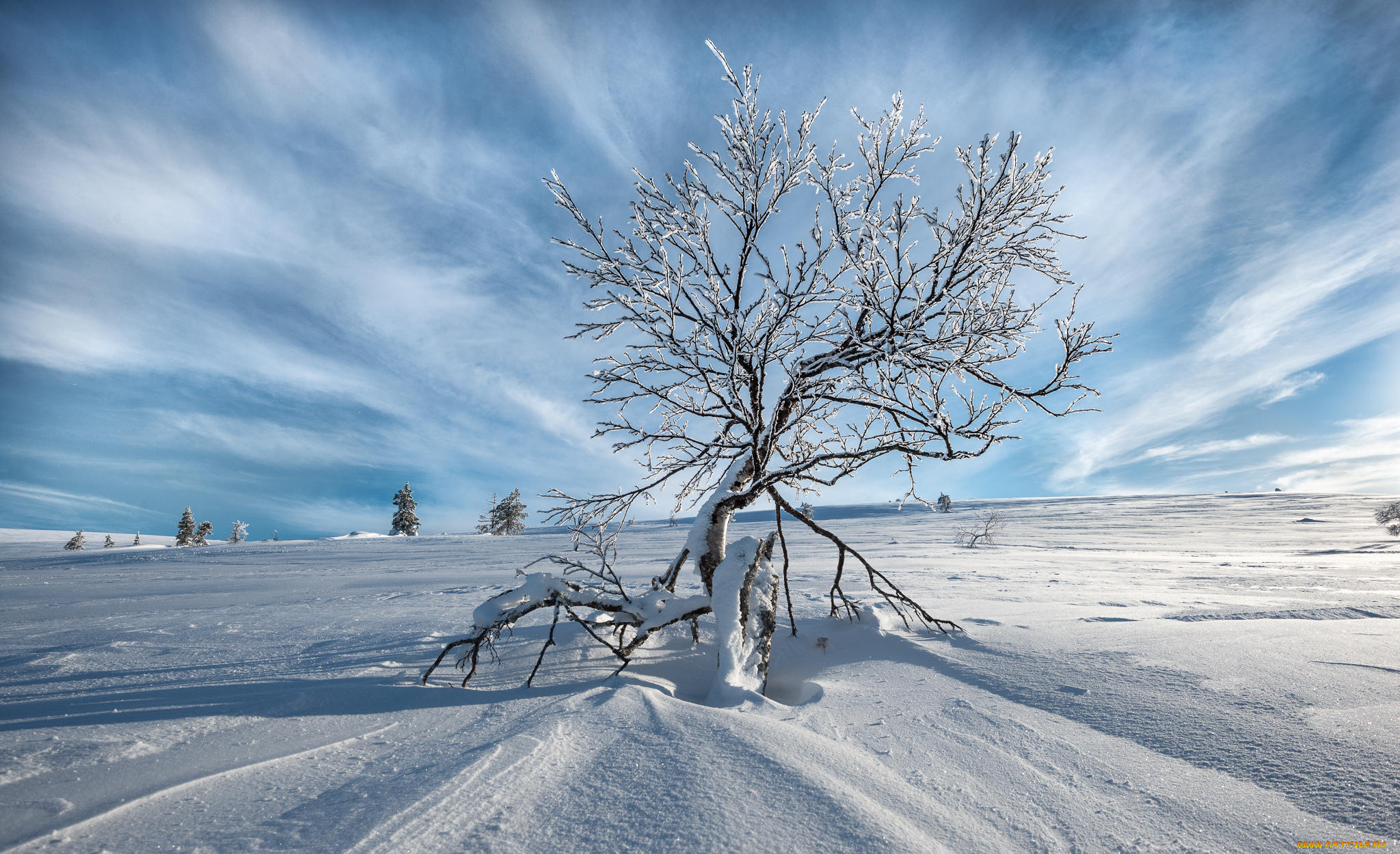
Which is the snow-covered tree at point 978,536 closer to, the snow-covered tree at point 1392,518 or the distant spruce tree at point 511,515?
the snow-covered tree at point 1392,518

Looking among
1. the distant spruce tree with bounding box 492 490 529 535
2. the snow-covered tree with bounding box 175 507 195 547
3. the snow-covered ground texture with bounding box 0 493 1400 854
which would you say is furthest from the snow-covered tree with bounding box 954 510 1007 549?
the snow-covered tree with bounding box 175 507 195 547

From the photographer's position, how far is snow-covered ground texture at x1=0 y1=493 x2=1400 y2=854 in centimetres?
127

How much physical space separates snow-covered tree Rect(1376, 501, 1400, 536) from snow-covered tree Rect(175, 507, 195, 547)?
6535 cm

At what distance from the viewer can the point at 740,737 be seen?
172cm

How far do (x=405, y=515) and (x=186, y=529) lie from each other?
1586cm

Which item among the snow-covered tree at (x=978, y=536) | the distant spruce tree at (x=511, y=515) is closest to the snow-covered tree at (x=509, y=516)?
the distant spruce tree at (x=511, y=515)

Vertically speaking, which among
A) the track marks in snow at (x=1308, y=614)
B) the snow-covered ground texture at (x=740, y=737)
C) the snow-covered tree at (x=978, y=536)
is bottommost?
the snow-covered ground texture at (x=740, y=737)

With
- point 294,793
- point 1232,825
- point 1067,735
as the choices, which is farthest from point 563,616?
point 1232,825

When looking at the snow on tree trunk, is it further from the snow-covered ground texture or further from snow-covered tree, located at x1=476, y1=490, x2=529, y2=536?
snow-covered tree, located at x1=476, y1=490, x2=529, y2=536

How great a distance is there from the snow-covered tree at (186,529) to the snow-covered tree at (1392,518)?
65.4 m

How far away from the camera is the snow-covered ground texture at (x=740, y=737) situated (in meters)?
1.27

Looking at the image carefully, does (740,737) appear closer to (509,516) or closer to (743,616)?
(743,616)

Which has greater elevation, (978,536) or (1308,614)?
(978,536)

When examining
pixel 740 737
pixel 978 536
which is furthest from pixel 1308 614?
pixel 978 536
